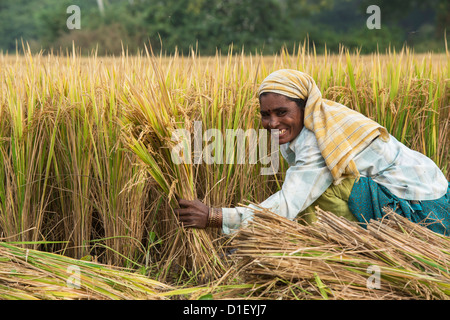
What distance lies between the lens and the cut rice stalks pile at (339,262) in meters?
1.75

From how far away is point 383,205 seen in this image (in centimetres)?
222

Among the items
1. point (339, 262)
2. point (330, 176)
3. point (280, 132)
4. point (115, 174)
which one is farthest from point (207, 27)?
point (339, 262)

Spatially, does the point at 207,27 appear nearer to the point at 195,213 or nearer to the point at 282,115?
the point at 282,115

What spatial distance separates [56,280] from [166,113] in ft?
2.57

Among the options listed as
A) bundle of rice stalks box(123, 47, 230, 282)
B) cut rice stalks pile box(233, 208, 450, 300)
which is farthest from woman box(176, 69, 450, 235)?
cut rice stalks pile box(233, 208, 450, 300)

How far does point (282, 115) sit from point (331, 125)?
0.22 meters

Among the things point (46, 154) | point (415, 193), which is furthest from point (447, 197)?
point (46, 154)

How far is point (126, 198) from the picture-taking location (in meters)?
2.44

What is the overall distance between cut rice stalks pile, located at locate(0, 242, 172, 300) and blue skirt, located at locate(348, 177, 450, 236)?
905 mm

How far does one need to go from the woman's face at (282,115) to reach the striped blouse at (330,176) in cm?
5

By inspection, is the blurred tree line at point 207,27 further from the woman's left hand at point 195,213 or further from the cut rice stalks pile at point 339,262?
the cut rice stalks pile at point 339,262

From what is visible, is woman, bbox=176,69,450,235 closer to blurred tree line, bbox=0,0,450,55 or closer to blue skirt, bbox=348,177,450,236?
blue skirt, bbox=348,177,450,236

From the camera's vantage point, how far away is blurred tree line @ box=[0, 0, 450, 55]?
15.3 m

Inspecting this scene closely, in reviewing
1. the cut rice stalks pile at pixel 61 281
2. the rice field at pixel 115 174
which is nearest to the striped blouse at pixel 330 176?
the rice field at pixel 115 174
